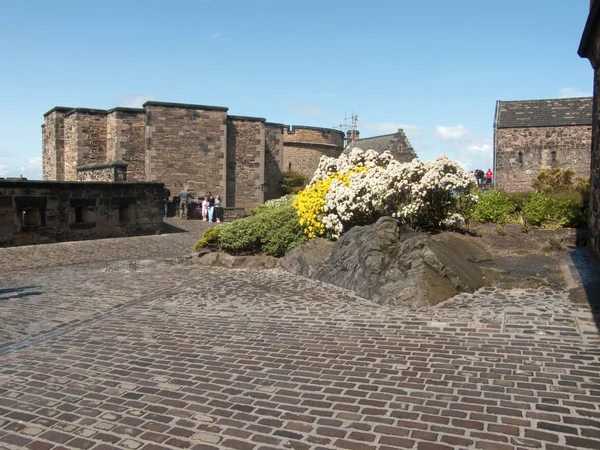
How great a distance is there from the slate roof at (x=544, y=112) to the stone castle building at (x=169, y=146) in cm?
1602

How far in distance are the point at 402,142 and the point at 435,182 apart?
1562 centimetres

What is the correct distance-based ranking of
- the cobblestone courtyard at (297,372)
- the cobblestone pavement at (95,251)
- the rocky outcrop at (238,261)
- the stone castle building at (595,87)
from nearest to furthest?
the cobblestone courtyard at (297,372) < the stone castle building at (595,87) < the rocky outcrop at (238,261) < the cobblestone pavement at (95,251)

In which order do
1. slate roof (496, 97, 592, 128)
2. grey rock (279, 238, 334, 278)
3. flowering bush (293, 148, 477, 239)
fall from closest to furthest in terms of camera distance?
grey rock (279, 238, 334, 278) → flowering bush (293, 148, 477, 239) → slate roof (496, 97, 592, 128)

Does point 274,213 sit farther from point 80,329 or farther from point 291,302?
point 80,329

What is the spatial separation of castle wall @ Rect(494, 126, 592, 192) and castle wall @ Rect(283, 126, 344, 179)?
13016 millimetres

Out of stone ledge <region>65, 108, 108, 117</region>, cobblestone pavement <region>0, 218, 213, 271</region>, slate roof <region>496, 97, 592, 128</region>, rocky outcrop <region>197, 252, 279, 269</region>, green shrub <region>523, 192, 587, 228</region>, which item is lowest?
cobblestone pavement <region>0, 218, 213, 271</region>

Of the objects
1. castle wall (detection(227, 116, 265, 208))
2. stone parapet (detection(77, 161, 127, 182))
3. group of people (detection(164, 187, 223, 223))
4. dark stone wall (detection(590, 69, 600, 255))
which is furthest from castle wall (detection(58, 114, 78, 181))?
dark stone wall (detection(590, 69, 600, 255))

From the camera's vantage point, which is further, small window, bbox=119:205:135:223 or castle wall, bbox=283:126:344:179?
castle wall, bbox=283:126:344:179

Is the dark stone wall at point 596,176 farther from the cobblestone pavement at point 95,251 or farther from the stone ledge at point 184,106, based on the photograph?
the stone ledge at point 184,106

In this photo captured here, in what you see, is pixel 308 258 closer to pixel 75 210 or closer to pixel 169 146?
pixel 75 210

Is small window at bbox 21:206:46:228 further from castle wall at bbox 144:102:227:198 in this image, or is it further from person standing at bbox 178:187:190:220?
castle wall at bbox 144:102:227:198

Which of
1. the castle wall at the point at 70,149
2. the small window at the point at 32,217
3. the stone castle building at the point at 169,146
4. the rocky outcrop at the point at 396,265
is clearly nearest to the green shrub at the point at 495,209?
the rocky outcrop at the point at 396,265

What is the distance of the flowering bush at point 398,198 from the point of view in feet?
39.3

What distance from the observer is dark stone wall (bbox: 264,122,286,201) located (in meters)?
38.8
